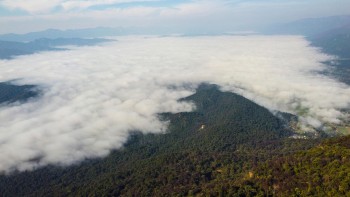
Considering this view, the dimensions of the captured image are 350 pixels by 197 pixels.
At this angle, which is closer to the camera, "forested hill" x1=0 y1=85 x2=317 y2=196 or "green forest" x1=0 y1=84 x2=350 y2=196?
"green forest" x1=0 y1=84 x2=350 y2=196

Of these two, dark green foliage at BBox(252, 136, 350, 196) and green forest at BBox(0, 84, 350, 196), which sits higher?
dark green foliage at BBox(252, 136, 350, 196)

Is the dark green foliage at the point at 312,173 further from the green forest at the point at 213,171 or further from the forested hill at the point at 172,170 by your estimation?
the forested hill at the point at 172,170

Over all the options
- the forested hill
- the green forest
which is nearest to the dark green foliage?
the green forest

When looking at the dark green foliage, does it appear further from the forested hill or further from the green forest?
the forested hill

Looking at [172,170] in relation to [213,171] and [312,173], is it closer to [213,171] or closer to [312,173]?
[213,171]

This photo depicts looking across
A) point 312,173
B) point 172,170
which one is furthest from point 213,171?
point 312,173

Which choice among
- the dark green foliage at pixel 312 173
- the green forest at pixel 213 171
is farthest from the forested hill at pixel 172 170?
the dark green foliage at pixel 312 173

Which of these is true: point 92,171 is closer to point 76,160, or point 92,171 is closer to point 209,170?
point 76,160

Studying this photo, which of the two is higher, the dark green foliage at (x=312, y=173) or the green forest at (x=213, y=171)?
the dark green foliage at (x=312, y=173)
